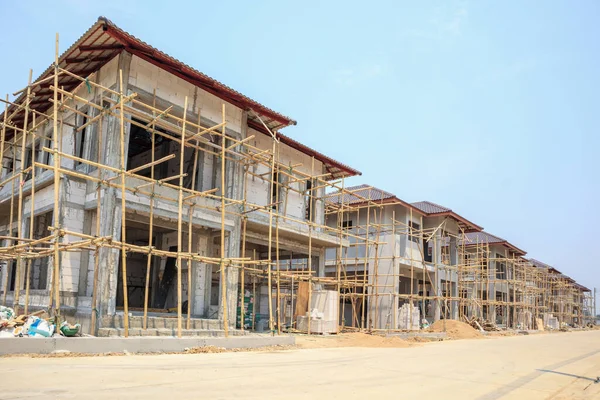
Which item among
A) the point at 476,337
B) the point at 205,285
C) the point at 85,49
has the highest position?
the point at 85,49

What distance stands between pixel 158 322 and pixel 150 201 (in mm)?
3113

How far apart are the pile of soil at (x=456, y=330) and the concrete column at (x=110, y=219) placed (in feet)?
54.6

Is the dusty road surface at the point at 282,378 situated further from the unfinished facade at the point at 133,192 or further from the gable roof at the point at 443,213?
the gable roof at the point at 443,213

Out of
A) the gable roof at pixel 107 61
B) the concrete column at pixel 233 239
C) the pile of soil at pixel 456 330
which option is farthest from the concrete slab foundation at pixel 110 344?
the pile of soil at pixel 456 330

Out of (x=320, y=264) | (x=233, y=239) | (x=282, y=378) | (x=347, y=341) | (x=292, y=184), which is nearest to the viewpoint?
(x=282, y=378)

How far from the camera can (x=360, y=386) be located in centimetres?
752

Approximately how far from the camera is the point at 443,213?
2841cm

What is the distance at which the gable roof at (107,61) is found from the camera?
1261 centimetres

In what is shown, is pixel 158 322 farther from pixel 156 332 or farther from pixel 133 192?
pixel 133 192

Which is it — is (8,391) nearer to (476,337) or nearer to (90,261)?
(90,261)

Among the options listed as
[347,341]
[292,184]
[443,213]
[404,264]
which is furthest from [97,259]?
[443,213]

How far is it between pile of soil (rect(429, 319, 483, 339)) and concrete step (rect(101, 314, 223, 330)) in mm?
13388

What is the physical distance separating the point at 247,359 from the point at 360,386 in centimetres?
345

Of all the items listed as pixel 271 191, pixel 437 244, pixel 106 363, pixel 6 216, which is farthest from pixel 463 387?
pixel 437 244
